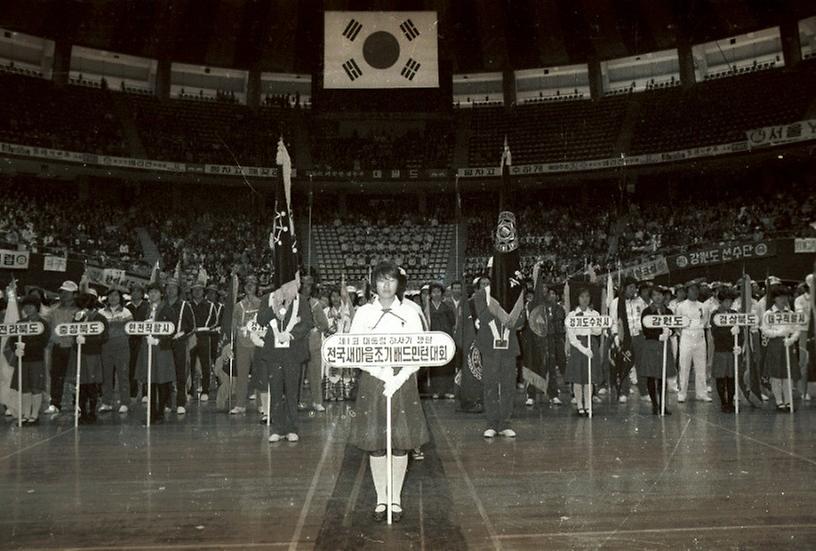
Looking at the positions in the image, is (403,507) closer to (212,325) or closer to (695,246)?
(212,325)

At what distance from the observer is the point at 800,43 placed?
2944 centimetres

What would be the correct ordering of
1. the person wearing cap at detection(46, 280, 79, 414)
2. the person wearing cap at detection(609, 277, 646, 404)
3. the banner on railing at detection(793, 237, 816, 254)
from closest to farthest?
the person wearing cap at detection(46, 280, 79, 414) → the person wearing cap at detection(609, 277, 646, 404) → the banner on railing at detection(793, 237, 816, 254)

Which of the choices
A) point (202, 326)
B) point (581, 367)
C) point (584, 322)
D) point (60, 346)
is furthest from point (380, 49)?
point (581, 367)

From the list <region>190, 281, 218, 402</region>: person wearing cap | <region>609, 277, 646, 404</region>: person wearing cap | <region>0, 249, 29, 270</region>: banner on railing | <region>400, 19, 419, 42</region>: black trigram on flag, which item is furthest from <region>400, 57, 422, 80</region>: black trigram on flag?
<region>0, 249, 29, 270</region>: banner on railing

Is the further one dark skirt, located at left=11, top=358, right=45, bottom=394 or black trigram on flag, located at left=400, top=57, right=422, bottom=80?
black trigram on flag, located at left=400, top=57, right=422, bottom=80

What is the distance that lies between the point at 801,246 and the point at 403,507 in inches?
742

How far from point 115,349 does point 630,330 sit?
24.9 ft

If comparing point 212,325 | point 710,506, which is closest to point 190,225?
point 212,325

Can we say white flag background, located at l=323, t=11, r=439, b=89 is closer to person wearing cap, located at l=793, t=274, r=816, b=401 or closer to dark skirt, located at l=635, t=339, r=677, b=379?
person wearing cap, located at l=793, t=274, r=816, b=401

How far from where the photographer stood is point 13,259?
18750 mm

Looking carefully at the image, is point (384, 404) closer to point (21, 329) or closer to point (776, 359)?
point (21, 329)

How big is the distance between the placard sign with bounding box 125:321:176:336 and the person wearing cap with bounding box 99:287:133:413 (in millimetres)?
832

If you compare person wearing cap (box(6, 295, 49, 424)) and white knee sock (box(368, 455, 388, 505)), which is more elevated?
person wearing cap (box(6, 295, 49, 424))

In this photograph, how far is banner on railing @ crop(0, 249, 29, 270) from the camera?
60.8 ft
